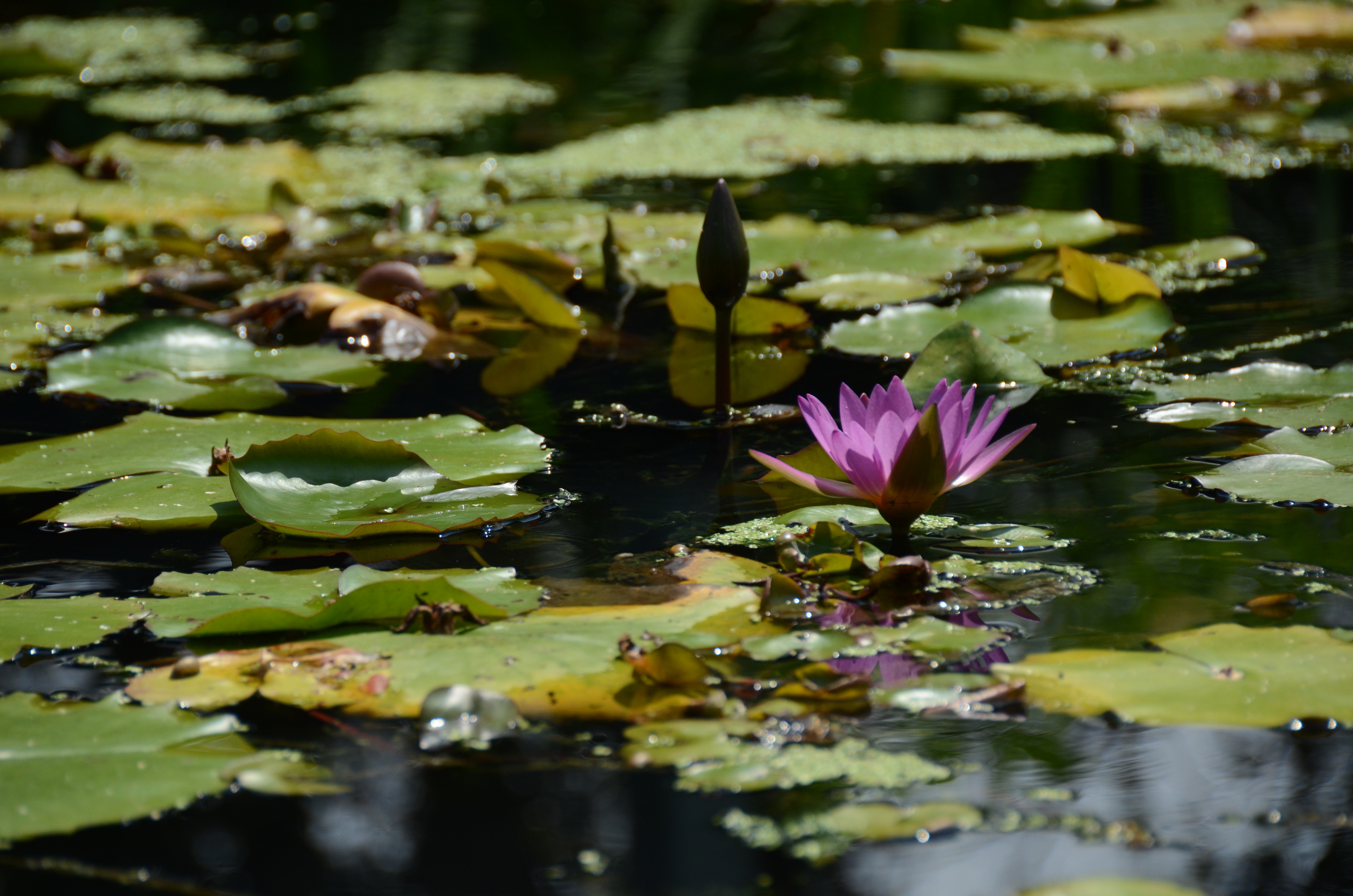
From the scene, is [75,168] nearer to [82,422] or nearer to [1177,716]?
[82,422]

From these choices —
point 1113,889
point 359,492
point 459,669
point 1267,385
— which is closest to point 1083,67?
point 1267,385

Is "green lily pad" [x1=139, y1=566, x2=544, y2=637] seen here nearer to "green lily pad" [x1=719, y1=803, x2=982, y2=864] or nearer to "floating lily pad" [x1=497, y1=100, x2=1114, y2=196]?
"green lily pad" [x1=719, y1=803, x2=982, y2=864]

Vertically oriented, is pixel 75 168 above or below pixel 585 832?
above

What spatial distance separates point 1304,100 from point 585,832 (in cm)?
402

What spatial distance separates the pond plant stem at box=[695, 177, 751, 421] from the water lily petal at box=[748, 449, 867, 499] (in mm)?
426

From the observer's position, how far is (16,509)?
58.0 inches

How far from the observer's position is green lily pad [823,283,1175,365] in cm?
186

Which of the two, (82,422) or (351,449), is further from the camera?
(82,422)

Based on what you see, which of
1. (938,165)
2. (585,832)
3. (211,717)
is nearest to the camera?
(585,832)

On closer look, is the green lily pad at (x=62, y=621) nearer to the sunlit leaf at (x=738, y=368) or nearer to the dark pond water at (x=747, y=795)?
the dark pond water at (x=747, y=795)

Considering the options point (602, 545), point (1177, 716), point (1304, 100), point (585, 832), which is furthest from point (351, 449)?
point (1304, 100)

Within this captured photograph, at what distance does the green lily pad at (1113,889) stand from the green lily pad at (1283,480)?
0.63 meters

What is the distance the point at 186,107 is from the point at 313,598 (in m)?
4.55

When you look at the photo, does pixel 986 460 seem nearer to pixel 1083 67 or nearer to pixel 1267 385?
pixel 1267 385
